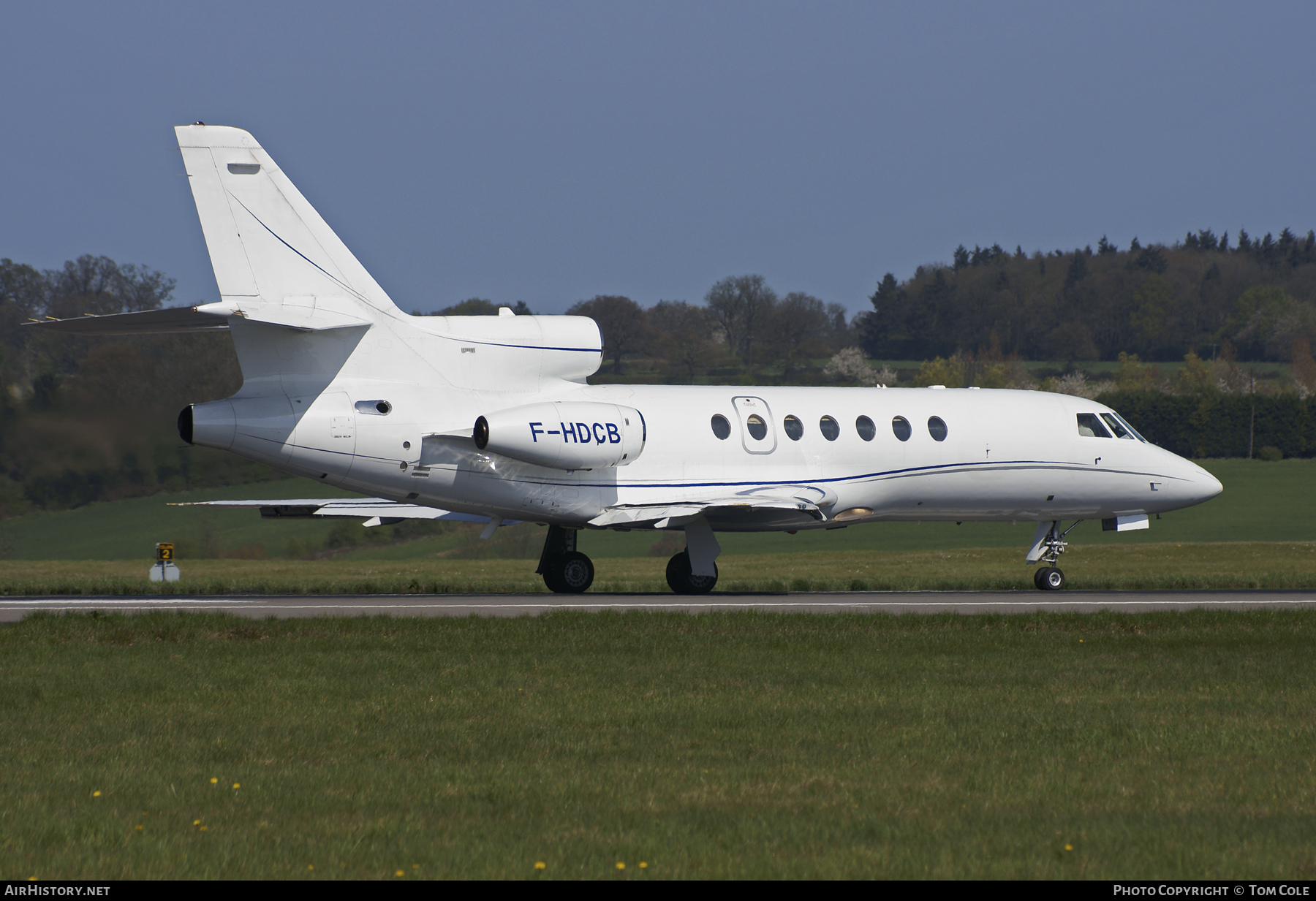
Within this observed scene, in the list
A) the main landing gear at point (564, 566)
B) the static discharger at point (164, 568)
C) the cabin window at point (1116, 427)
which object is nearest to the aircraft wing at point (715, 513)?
the main landing gear at point (564, 566)

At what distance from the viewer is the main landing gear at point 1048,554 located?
26.5m

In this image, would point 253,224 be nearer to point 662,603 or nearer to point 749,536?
point 662,603

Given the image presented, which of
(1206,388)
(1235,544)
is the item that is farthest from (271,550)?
(1206,388)

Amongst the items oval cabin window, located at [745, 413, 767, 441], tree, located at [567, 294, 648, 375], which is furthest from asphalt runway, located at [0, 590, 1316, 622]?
tree, located at [567, 294, 648, 375]

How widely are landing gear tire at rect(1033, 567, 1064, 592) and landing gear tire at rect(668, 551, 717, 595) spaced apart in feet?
20.9

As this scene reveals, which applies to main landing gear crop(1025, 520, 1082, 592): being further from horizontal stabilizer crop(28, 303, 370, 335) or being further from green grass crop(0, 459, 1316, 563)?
green grass crop(0, 459, 1316, 563)

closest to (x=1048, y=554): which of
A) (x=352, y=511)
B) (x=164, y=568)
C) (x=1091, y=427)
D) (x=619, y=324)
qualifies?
(x=1091, y=427)

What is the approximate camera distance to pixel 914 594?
25422 mm

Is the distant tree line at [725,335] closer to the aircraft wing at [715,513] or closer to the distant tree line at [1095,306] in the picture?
the distant tree line at [1095,306]

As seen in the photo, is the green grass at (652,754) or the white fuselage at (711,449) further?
the white fuselage at (711,449)

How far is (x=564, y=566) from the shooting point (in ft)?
82.6

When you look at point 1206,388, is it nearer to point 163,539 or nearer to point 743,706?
point 163,539

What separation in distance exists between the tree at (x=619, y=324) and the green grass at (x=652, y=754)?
86.2 metres

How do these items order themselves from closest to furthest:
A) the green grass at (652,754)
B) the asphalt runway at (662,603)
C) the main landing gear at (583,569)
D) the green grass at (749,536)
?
the green grass at (652,754) → the asphalt runway at (662,603) → the main landing gear at (583,569) → the green grass at (749,536)
